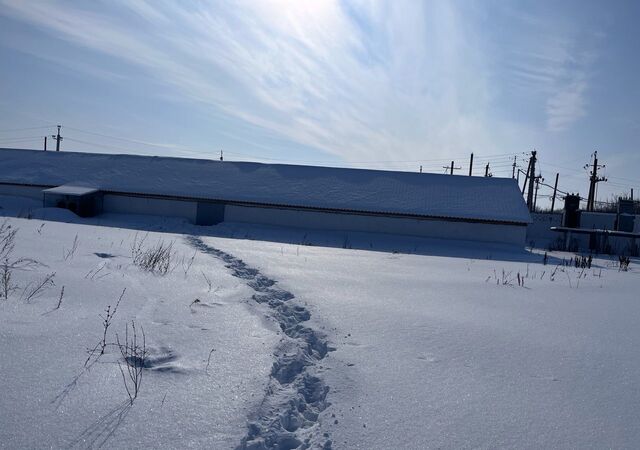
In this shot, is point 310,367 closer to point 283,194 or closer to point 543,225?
point 283,194

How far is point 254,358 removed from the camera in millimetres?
3986

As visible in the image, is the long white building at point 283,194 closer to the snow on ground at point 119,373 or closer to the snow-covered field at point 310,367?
the snow-covered field at point 310,367

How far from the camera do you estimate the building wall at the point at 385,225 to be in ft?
76.6

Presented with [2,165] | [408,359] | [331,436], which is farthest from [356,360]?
[2,165]

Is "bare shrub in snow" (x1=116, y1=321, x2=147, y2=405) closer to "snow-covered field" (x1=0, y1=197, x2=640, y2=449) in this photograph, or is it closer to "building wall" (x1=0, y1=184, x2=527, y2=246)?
"snow-covered field" (x1=0, y1=197, x2=640, y2=449)

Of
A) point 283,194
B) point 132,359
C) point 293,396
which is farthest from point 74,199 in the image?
point 293,396

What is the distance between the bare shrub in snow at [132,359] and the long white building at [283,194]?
791 inches

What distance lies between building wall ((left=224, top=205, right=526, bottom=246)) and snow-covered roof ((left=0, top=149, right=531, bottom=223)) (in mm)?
467

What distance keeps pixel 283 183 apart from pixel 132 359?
77.7ft

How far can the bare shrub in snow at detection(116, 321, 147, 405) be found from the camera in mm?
3143

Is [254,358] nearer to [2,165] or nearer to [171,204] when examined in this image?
[171,204]

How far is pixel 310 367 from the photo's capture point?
13.1 ft

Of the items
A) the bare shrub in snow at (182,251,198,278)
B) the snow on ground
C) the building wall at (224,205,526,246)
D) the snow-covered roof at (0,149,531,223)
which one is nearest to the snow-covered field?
the snow on ground

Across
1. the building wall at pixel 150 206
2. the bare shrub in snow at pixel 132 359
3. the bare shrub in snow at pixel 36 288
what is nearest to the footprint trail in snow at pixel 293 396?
the bare shrub in snow at pixel 132 359
